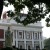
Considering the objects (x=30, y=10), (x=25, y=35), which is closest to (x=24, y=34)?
(x=25, y=35)

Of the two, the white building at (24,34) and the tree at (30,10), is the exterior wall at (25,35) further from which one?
the tree at (30,10)

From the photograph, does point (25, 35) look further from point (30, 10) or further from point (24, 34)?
point (30, 10)

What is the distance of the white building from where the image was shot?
44.4 metres

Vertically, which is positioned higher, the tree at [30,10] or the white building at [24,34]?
the tree at [30,10]

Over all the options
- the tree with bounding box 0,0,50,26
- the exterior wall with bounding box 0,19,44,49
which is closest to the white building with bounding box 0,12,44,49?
the exterior wall with bounding box 0,19,44,49

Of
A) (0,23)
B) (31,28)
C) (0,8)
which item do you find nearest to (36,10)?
(0,8)

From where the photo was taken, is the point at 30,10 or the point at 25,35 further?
the point at 25,35

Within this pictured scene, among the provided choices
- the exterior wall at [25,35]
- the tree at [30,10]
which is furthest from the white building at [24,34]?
the tree at [30,10]

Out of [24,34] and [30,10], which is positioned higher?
[30,10]

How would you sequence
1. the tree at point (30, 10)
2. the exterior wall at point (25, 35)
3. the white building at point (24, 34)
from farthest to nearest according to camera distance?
the exterior wall at point (25, 35), the white building at point (24, 34), the tree at point (30, 10)

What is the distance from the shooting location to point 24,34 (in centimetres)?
4603

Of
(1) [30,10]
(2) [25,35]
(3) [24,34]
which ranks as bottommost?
(2) [25,35]

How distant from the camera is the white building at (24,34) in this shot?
4444cm

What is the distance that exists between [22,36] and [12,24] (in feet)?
10.7
